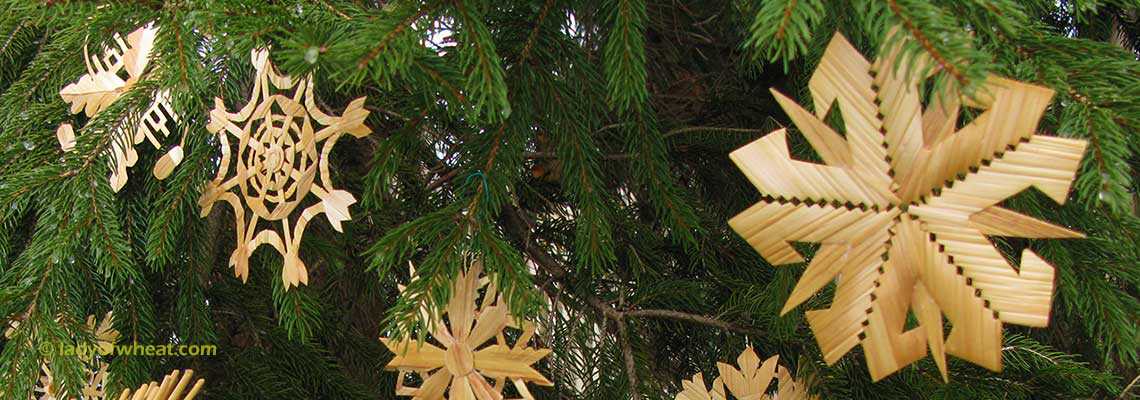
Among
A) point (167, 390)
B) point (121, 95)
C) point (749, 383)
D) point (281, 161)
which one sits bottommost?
point (749, 383)

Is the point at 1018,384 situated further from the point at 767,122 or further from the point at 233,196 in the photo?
the point at 233,196

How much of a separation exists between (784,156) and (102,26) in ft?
1.37

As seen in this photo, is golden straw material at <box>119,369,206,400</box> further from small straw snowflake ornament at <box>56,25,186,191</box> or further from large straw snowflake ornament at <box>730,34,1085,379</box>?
large straw snowflake ornament at <box>730,34,1085,379</box>

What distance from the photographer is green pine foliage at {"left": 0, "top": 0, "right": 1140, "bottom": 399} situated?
0.47 meters

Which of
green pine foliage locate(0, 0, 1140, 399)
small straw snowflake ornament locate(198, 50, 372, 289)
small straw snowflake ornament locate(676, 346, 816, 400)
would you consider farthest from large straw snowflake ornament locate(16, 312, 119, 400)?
small straw snowflake ornament locate(676, 346, 816, 400)

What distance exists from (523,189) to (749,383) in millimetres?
320

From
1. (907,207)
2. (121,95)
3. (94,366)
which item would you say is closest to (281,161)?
(121,95)

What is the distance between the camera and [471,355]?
637mm

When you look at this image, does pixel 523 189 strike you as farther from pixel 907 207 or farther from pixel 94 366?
pixel 907 207

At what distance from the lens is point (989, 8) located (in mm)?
379

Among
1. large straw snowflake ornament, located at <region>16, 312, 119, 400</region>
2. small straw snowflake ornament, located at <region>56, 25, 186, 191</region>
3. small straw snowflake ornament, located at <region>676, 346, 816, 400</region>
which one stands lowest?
small straw snowflake ornament, located at <region>676, 346, 816, 400</region>

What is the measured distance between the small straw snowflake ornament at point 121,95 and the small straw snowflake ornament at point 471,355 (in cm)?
25

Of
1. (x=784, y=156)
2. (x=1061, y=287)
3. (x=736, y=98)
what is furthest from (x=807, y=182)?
(x=736, y=98)

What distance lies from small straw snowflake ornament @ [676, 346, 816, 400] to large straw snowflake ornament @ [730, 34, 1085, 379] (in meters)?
0.20
